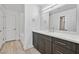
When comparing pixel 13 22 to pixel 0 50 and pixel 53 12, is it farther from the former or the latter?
pixel 53 12

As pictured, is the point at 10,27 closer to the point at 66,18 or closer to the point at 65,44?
the point at 66,18

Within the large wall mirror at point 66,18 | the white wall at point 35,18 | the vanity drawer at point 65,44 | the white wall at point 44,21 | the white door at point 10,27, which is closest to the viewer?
the vanity drawer at point 65,44

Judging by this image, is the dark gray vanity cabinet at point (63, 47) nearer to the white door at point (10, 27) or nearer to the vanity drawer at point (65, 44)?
the vanity drawer at point (65, 44)

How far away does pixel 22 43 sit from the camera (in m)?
3.33

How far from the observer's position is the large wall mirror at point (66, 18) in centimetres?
204

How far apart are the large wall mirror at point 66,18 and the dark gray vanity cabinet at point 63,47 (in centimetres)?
59

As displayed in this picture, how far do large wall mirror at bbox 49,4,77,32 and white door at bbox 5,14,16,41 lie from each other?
1239 millimetres

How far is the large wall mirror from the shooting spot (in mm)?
2037

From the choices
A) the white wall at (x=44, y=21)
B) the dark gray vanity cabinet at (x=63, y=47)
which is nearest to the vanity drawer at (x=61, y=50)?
the dark gray vanity cabinet at (x=63, y=47)

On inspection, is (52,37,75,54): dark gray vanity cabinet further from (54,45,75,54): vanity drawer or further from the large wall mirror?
the large wall mirror

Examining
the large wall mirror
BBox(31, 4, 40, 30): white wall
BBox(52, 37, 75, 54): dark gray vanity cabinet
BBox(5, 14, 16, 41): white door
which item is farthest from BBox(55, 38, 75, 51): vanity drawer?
BBox(31, 4, 40, 30): white wall

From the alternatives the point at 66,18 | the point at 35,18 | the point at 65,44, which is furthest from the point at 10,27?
the point at 65,44

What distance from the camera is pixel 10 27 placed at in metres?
2.62

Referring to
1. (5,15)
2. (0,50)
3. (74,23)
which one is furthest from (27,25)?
(74,23)
